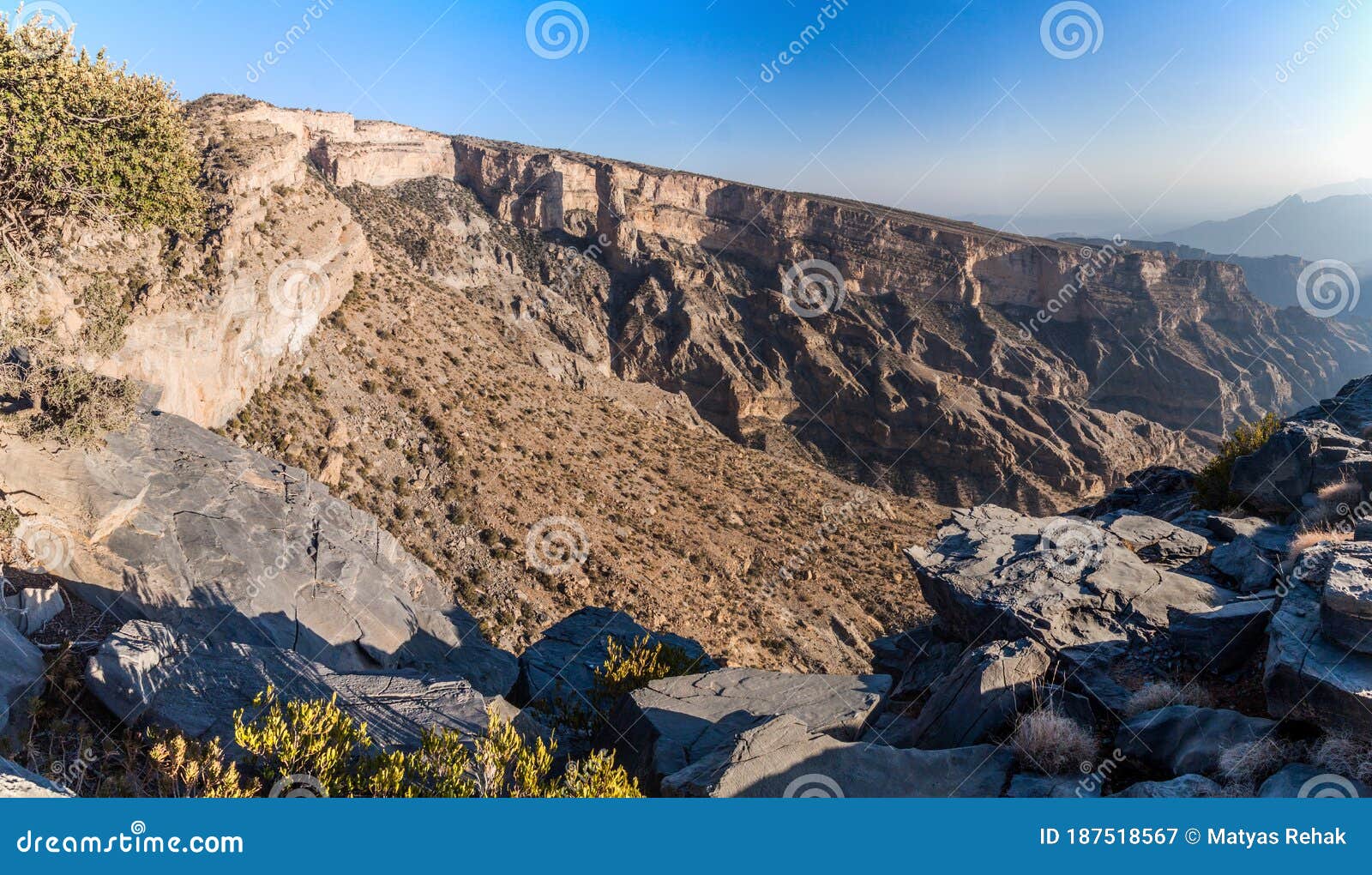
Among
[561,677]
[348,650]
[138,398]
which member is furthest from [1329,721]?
[138,398]

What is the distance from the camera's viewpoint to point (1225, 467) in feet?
58.6

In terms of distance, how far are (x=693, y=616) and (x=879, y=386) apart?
169 ft

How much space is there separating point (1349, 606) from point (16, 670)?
13.6 metres

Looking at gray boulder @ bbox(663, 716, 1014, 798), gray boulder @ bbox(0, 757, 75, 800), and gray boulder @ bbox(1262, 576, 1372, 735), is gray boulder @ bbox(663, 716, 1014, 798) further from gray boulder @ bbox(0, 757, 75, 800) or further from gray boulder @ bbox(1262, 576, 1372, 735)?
gray boulder @ bbox(0, 757, 75, 800)

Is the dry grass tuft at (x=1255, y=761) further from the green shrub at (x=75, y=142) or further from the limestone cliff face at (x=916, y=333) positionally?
the limestone cliff face at (x=916, y=333)

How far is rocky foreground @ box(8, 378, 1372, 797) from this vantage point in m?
6.94

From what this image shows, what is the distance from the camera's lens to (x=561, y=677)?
12805mm

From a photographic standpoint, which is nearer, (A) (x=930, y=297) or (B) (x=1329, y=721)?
(B) (x=1329, y=721)

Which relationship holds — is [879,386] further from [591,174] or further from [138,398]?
[138,398]

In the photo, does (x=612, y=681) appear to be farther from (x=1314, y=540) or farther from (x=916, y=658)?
(x=1314, y=540)

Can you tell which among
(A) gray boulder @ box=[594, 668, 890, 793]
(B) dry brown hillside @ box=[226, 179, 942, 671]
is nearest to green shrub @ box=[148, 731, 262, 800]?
(A) gray boulder @ box=[594, 668, 890, 793]

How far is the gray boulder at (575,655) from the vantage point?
12375 mm

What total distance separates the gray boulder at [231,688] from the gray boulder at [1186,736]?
7500mm

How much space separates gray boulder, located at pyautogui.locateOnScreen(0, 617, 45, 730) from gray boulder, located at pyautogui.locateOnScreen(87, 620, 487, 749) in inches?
18.7
